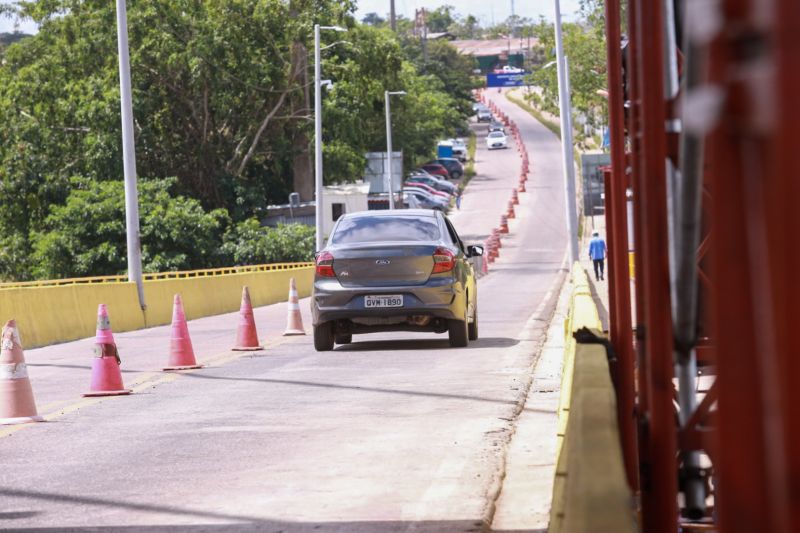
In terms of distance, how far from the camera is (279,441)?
9.88 meters

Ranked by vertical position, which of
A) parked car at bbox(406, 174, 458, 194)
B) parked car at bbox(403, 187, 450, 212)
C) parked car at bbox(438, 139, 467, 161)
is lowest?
parked car at bbox(403, 187, 450, 212)

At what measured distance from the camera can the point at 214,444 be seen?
385 inches

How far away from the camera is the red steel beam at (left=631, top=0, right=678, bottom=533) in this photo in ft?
13.9

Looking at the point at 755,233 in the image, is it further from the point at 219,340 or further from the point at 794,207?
the point at 219,340

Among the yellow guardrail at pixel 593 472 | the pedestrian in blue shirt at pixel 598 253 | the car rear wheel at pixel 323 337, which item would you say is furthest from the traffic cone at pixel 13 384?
the pedestrian in blue shirt at pixel 598 253

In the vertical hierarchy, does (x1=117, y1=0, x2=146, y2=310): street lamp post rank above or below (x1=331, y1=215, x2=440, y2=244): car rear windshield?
above

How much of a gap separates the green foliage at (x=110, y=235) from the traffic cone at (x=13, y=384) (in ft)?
132

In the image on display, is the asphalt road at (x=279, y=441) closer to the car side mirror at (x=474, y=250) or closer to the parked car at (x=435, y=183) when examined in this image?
the car side mirror at (x=474, y=250)

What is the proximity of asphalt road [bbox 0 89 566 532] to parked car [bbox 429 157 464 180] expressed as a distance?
293ft

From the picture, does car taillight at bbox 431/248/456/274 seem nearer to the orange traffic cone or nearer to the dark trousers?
the orange traffic cone

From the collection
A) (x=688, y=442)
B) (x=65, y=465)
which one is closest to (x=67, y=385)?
(x=65, y=465)

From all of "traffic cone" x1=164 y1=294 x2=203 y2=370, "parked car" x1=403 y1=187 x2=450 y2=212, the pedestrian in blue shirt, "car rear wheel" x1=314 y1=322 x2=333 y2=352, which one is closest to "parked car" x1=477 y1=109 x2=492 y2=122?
"parked car" x1=403 y1=187 x2=450 y2=212

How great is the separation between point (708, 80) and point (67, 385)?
13961 mm

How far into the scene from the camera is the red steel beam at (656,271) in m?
4.22
